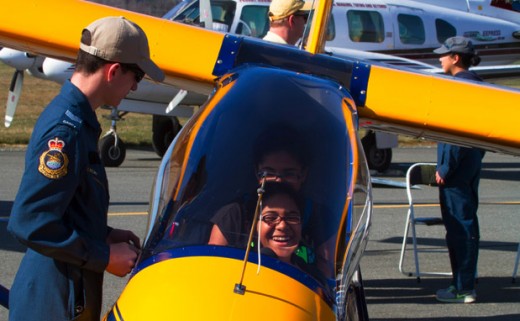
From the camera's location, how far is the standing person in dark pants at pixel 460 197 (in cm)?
A: 753

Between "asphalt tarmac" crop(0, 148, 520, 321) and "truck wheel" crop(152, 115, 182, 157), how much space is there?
295 mm

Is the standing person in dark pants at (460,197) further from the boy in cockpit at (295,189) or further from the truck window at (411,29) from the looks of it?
the truck window at (411,29)

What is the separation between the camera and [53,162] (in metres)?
3.44

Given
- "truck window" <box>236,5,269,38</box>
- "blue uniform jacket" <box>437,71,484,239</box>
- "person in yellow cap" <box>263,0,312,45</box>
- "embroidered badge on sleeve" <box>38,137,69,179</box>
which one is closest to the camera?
"embroidered badge on sleeve" <box>38,137,69,179</box>

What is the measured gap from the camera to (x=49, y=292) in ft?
11.6

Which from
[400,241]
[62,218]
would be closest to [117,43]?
[62,218]

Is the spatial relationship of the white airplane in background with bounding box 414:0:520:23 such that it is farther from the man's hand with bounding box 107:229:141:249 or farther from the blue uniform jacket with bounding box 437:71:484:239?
the man's hand with bounding box 107:229:141:249

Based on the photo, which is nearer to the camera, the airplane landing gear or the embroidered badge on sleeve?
the embroidered badge on sleeve

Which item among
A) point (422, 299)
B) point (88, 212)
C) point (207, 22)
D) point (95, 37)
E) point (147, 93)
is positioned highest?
point (95, 37)

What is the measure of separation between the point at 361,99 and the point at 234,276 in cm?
273

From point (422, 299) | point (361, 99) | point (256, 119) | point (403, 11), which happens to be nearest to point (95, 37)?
point (256, 119)

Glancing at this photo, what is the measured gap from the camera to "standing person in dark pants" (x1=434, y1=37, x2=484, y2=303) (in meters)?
7.53

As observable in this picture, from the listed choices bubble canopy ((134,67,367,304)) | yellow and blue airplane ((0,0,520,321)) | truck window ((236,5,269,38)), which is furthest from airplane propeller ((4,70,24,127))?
bubble canopy ((134,67,367,304))

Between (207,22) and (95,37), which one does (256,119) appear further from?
(207,22)
